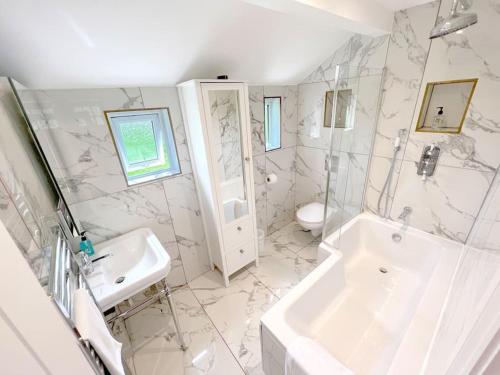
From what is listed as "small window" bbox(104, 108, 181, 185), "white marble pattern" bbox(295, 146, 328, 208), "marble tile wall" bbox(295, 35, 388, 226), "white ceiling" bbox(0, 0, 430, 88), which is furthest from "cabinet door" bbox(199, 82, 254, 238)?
"white marble pattern" bbox(295, 146, 328, 208)

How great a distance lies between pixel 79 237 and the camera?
1282 mm

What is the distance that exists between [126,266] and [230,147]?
1182 millimetres

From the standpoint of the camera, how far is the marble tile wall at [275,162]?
2.22 meters

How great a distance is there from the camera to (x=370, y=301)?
1659 millimetres

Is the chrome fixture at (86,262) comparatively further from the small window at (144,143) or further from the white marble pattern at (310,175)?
the white marble pattern at (310,175)

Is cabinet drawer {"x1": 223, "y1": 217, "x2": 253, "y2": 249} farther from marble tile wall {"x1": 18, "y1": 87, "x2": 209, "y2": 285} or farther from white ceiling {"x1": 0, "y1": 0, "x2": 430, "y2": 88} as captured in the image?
white ceiling {"x1": 0, "y1": 0, "x2": 430, "y2": 88}

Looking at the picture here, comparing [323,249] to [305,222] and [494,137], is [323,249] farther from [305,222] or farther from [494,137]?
[494,137]

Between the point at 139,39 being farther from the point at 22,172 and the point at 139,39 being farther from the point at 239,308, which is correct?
the point at 239,308

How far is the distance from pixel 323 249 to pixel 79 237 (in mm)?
1738

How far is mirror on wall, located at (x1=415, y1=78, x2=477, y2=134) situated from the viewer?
1412mm

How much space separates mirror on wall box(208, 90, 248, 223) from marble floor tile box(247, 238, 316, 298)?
72 centimetres

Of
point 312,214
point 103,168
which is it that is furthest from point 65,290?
point 312,214

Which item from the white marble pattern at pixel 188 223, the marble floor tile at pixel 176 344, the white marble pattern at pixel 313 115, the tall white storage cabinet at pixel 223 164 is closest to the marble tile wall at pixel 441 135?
the white marble pattern at pixel 313 115

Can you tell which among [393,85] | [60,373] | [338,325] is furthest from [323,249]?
[60,373]
